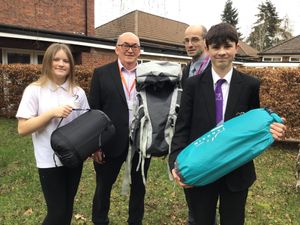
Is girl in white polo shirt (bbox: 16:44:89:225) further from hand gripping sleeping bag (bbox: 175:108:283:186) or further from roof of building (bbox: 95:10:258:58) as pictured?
roof of building (bbox: 95:10:258:58)

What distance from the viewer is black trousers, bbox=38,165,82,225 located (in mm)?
2738

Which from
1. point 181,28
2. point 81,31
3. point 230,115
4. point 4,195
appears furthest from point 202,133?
point 181,28

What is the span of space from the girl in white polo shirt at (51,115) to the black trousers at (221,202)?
1092 mm

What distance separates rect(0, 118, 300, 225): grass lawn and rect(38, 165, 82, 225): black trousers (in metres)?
1.32

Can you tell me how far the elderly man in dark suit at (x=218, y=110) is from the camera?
2.23 m

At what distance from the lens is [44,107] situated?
8.80 feet

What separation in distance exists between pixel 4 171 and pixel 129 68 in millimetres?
3732

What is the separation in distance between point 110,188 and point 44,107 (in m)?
1.28

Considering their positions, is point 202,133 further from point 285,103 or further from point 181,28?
point 181,28

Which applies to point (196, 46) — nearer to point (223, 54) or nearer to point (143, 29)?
point (223, 54)

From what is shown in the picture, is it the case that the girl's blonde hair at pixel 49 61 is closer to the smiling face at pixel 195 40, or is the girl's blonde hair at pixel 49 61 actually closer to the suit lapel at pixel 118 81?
the suit lapel at pixel 118 81

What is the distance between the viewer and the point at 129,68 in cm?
333

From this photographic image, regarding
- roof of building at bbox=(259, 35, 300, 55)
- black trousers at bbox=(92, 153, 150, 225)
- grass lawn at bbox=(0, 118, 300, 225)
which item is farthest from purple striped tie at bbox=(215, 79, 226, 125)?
roof of building at bbox=(259, 35, 300, 55)

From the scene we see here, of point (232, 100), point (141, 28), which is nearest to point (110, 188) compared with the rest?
point (232, 100)
